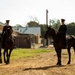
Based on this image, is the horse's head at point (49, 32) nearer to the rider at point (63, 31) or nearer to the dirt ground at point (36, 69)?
the rider at point (63, 31)

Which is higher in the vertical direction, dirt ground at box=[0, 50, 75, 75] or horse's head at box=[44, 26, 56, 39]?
horse's head at box=[44, 26, 56, 39]

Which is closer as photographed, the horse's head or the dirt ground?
the dirt ground

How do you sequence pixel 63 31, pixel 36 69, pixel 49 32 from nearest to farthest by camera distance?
pixel 36 69 < pixel 63 31 < pixel 49 32

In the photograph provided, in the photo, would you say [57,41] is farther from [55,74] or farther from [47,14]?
[47,14]

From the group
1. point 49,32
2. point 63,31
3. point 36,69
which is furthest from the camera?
point 49,32

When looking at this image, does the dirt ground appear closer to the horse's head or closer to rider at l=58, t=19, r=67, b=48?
rider at l=58, t=19, r=67, b=48

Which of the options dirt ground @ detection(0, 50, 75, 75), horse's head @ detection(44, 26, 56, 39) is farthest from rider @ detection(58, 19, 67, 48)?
dirt ground @ detection(0, 50, 75, 75)

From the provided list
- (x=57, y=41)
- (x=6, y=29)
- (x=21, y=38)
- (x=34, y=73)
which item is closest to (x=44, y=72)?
(x=34, y=73)

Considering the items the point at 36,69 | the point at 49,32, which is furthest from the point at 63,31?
the point at 36,69

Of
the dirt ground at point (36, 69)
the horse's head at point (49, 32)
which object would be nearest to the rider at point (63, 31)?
the horse's head at point (49, 32)

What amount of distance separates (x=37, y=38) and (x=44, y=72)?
74.4 m

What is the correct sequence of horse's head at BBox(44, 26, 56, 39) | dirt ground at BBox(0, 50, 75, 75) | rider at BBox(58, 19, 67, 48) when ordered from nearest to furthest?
dirt ground at BBox(0, 50, 75, 75), rider at BBox(58, 19, 67, 48), horse's head at BBox(44, 26, 56, 39)

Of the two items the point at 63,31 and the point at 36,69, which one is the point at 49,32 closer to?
the point at 63,31

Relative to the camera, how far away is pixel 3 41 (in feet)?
65.3
